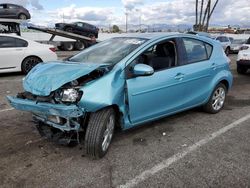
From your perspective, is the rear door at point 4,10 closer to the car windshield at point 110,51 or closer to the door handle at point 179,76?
the car windshield at point 110,51

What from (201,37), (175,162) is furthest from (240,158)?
(201,37)

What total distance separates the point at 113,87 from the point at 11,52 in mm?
7544

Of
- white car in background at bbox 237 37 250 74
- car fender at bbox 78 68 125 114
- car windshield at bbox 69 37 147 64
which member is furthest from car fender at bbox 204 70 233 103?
white car in background at bbox 237 37 250 74

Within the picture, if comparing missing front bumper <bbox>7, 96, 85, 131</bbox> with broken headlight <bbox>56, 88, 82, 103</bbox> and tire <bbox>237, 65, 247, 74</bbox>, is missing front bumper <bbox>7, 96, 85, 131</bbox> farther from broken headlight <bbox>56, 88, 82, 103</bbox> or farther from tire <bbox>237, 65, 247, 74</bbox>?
tire <bbox>237, 65, 247, 74</bbox>

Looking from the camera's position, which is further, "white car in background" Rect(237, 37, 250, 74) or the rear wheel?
the rear wheel

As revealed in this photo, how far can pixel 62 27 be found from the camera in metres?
27.4

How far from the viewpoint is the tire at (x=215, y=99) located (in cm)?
623

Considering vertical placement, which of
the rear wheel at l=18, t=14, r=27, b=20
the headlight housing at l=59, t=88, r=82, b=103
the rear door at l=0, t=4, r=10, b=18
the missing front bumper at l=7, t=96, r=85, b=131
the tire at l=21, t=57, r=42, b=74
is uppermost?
the rear door at l=0, t=4, r=10, b=18

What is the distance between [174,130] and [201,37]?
76.8 inches

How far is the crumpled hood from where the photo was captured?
A: 3891 mm

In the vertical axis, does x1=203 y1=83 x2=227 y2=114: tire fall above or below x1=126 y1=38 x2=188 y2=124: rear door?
below

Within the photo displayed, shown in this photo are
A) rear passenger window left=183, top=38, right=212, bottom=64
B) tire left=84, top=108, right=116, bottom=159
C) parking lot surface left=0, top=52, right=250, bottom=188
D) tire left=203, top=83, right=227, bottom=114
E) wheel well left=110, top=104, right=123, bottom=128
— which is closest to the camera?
parking lot surface left=0, top=52, right=250, bottom=188

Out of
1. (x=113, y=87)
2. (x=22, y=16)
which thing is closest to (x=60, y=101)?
(x=113, y=87)

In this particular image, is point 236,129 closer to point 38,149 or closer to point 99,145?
point 99,145
